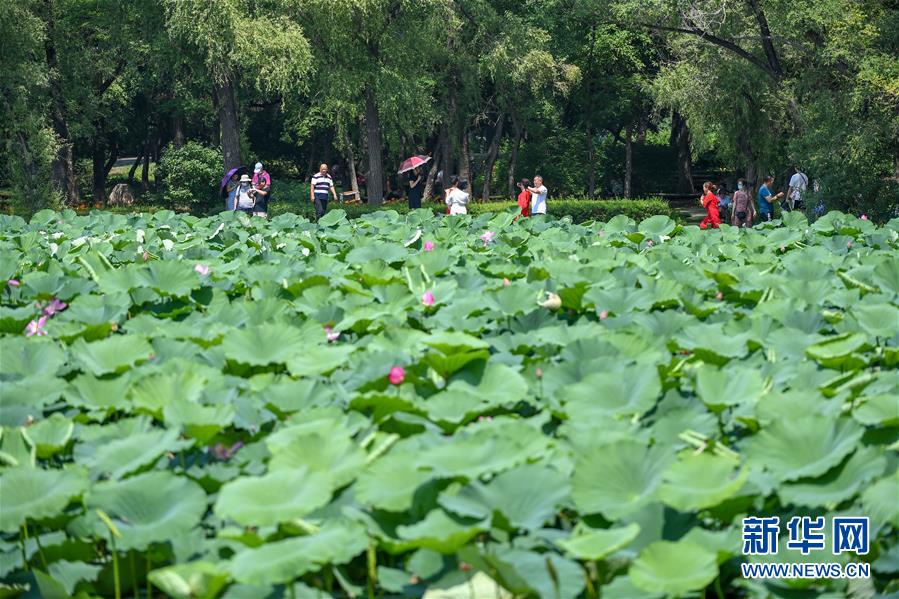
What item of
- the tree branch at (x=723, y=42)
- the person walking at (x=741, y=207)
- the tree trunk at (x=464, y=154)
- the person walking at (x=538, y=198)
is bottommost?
the tree trunk at (x=464, y=154)

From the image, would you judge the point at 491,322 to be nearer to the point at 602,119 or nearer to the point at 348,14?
the point at 348,14

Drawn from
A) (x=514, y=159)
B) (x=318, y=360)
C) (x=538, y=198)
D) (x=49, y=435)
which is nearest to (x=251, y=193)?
(x=538, y=198)

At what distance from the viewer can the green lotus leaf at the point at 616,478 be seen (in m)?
1.95

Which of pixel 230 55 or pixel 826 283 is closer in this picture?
pixel 826 283

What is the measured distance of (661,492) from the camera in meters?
1.94

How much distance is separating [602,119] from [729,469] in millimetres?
32947

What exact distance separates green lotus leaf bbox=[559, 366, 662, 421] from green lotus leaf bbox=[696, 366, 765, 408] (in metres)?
0.10

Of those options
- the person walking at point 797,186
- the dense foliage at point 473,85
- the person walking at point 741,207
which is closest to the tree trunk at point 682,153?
the dense foliage at point 473,85

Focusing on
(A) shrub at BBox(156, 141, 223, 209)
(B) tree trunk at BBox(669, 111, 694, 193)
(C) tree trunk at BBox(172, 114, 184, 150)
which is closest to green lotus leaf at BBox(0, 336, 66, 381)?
(A) shrub at BBox(156, 141, 223, 209)

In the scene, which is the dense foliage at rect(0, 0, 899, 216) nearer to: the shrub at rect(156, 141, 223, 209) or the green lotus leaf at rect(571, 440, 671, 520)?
the shrub at rect(156, 141, 223, 209)

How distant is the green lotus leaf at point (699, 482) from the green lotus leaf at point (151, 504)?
0.81 metres

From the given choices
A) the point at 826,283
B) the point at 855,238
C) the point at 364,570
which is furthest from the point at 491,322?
the point at 855,238

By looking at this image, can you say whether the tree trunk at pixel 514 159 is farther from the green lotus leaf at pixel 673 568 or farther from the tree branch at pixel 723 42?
the green lotus leaf at pixel 673 568

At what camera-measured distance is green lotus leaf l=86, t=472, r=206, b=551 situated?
1973 millimetres
